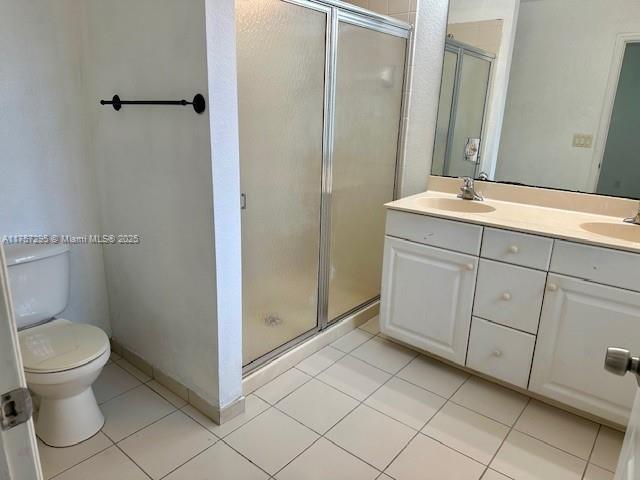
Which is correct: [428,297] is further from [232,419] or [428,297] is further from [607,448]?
[232,419]

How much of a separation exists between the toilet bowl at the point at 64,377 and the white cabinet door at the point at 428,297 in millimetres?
1414

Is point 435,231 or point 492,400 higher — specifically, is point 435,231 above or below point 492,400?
above

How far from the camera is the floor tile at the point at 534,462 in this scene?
1663 millimetres

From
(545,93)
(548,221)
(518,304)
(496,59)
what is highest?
(496,59)

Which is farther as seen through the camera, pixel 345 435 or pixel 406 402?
pixel 406 402

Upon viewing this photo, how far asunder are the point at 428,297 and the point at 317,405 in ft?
2.53

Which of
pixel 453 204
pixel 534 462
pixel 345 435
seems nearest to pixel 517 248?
pixel 453 204

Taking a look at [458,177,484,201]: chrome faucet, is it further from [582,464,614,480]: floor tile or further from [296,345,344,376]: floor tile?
[582,464,614,480]: floor tile

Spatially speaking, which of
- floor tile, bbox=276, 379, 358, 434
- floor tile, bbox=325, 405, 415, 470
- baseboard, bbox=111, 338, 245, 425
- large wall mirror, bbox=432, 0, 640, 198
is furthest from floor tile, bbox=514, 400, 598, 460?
baseboard, bbox=111, 338, 245, 425

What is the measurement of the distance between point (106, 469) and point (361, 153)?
1913mm

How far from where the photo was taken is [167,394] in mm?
2047

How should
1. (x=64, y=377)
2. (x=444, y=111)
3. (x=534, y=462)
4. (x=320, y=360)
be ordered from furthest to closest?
(x=444, y=111) → (x=320, y=360) → (x=534, y=462) → (x=64, y=377)

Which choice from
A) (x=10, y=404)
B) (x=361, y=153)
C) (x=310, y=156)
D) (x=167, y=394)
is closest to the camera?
(x=10, y=404)

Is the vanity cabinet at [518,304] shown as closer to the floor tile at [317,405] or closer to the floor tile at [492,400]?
the floor tile at [492,400]
